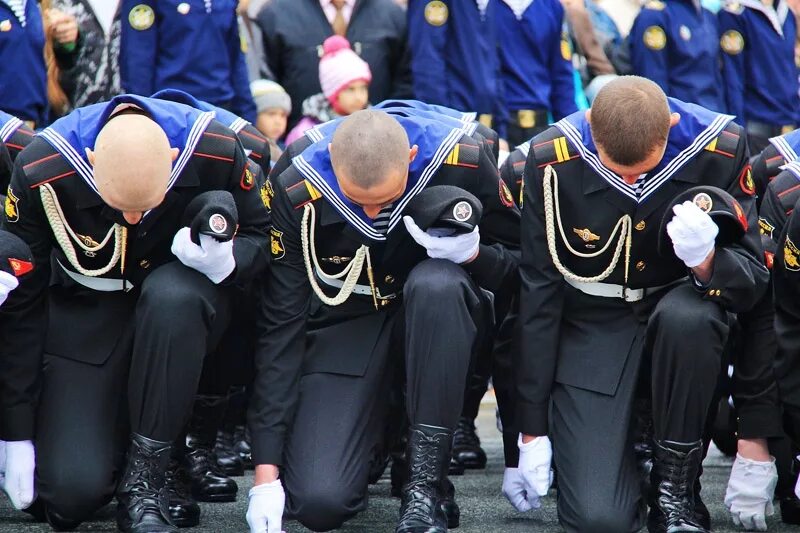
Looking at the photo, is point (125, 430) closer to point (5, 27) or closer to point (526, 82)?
point (5, 27)

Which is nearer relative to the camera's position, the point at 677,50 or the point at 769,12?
the point at 677,50

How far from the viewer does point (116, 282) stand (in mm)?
3912

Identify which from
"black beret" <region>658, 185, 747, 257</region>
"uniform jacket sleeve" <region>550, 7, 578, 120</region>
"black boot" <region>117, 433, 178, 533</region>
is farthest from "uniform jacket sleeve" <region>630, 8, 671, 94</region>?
"black boot" <region>117, 433, 178, 533</region>

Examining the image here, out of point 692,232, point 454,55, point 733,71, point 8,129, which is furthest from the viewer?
point 733,71

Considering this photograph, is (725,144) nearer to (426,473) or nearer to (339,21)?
(426,473)

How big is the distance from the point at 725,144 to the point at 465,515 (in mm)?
1261

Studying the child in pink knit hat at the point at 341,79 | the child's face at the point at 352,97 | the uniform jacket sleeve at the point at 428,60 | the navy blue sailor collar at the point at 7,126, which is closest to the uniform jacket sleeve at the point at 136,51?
the child in pink knit hat at the point at 341,79

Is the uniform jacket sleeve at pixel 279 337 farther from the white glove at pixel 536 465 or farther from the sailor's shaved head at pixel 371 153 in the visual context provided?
the white glove at pixel 536 465

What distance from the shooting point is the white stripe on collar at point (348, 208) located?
375cm

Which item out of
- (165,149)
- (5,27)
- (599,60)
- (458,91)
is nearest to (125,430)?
(165,149)

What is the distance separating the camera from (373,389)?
3947mm

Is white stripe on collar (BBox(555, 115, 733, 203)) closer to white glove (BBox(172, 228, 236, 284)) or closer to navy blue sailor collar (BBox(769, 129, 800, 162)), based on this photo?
navy blue sailor collar (BBox(769, 129, 800, 162))

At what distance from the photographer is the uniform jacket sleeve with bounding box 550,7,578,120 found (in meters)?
6.27

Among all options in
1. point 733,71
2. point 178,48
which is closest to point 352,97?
point 178,48
